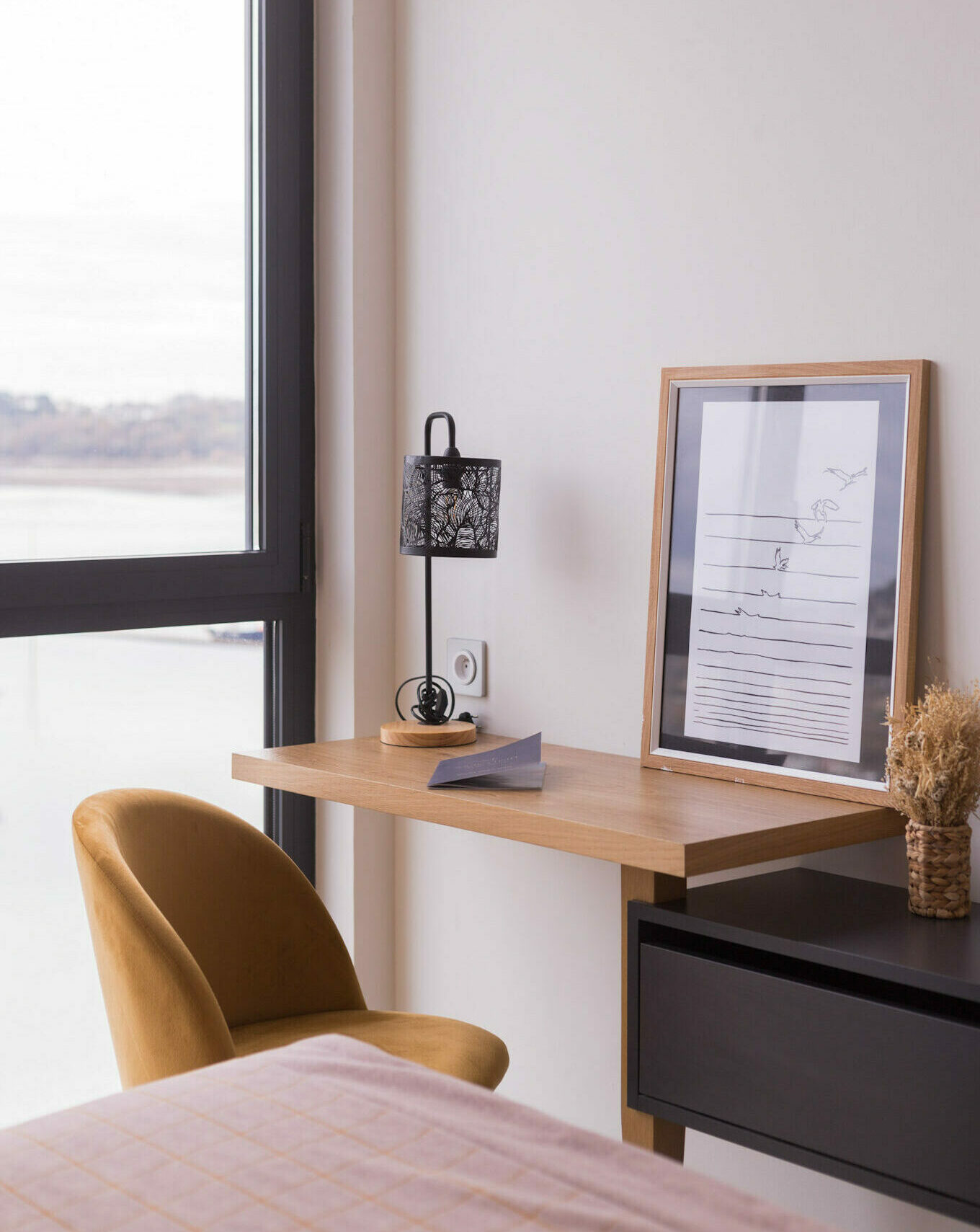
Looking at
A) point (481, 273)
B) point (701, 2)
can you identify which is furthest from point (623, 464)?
point (701, 2)

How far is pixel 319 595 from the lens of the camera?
2.64 metres

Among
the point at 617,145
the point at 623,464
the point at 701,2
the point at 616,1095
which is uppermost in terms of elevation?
the point at 701,2

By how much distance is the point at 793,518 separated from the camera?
6.40 ft

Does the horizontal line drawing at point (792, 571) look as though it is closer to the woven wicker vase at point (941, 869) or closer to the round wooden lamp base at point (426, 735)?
the woven wicker vase at point (941, 869)

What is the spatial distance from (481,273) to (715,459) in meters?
0.65

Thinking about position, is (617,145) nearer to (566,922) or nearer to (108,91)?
(108,91)

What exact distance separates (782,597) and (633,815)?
1.38ft

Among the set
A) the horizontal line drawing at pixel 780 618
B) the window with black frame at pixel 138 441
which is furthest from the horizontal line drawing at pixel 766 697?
the window with black frame at pixel 138 441

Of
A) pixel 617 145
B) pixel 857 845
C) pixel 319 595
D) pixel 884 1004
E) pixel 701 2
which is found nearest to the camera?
pixel 884 1004

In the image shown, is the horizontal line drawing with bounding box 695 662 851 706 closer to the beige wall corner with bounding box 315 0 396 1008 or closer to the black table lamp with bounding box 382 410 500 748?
the black table lamp with bounding box 382 410 500 748

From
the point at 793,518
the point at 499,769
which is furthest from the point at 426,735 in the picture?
the point at 793,518

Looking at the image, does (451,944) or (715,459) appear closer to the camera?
(715,459)

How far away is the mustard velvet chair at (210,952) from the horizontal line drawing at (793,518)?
837mm

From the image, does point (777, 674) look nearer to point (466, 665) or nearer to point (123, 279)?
point (466, 665)
